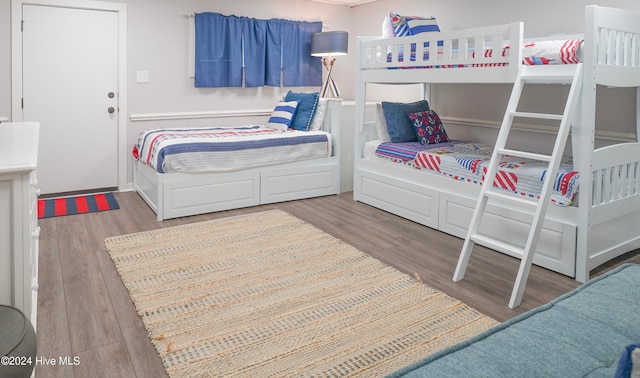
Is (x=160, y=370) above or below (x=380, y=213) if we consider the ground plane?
below

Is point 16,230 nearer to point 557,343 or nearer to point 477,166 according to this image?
point 557,343

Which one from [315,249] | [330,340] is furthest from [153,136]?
[330,340]

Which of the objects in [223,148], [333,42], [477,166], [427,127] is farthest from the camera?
[333,42]

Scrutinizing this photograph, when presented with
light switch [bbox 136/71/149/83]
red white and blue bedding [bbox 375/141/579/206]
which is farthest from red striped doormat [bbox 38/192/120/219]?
red white and blue bedding [bbox 375/141/579/206]

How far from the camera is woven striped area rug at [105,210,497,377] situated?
1961 millimetres

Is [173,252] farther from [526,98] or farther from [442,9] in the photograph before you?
[442,9]

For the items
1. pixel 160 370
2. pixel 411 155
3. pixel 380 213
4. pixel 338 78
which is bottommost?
pixel 160 370

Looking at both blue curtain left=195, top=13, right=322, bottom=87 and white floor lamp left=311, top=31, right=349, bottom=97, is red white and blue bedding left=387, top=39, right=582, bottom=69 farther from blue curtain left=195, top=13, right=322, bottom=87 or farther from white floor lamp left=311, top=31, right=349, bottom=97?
blue curtain left=195, top=13, right=322, bottom=87

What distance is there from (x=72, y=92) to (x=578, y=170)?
4461mm

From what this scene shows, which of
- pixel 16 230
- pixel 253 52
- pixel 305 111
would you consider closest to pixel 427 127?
pixel 305 111

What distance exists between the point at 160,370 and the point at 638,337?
1632 mm

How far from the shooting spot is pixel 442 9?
4.94m

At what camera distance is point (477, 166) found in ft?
11.3

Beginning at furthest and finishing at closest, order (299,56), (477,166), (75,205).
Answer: (299,56) → (75,205) → (477,166)
